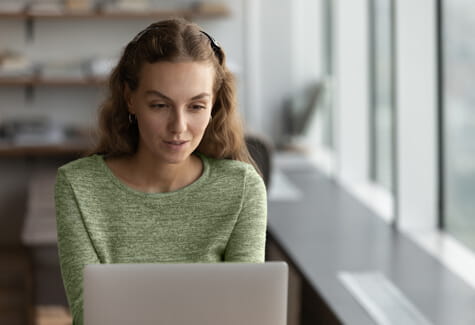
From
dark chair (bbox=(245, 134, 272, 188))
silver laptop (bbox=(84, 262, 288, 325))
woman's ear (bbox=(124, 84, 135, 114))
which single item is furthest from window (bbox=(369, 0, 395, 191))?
silver laptop (bbox=(84, 262, 288, 325))

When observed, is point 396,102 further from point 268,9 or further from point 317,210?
point 268,9

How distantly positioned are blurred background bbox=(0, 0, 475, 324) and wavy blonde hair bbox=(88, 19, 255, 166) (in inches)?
42.9

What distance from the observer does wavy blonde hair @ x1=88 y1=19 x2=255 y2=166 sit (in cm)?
160

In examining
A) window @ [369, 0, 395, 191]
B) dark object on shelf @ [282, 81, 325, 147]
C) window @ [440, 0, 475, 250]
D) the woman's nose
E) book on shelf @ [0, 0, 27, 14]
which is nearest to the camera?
the woman's nose

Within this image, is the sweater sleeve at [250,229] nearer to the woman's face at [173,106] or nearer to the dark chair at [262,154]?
the woman's face at [173,106]

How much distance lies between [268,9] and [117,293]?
14.0 feet

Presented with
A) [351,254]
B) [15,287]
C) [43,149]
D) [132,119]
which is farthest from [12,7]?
[132,119]

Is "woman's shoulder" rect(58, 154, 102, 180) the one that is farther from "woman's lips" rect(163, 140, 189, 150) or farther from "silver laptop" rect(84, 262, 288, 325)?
"silver laptop" rect(84, 262, 288, 325)

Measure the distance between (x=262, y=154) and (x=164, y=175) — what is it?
1.73 m

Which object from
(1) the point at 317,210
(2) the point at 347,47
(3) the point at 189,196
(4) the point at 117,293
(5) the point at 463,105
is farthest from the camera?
(2) the point at 347,47

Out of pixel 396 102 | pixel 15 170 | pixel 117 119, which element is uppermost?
pixel 117 119

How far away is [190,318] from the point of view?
1.30 meters

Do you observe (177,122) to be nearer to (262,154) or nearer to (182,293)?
(182,293)

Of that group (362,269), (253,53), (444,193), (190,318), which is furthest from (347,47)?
(190,318)
